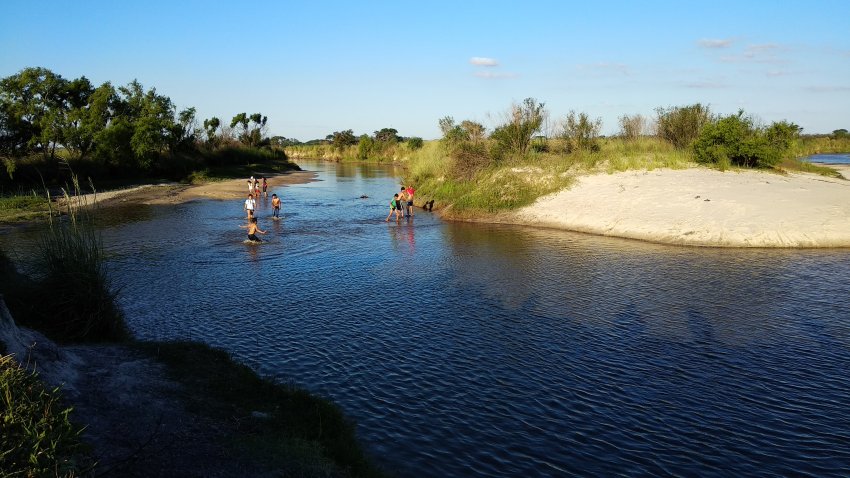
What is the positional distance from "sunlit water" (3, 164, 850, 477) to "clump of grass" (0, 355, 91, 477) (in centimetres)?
397

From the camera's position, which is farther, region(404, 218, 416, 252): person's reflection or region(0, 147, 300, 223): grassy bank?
region(0, 147, 300, 223): grassy bank

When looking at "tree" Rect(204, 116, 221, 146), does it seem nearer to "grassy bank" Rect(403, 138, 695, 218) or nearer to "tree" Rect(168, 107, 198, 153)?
"tree" Rect(168, 107, 198, 153)

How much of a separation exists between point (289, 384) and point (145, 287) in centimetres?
992

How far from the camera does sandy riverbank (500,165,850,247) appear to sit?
23.3m

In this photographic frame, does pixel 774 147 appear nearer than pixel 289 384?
No

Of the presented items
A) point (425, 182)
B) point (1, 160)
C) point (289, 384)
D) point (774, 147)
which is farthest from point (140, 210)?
point (774, 147)

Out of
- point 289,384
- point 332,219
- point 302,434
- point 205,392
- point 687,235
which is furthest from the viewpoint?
point 332,219

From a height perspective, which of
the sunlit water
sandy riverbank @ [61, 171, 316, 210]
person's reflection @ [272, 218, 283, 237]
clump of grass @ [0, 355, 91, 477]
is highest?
sandy riverbank @ [61, 171, 316, 210]

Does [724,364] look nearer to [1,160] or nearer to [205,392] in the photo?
[205,392]

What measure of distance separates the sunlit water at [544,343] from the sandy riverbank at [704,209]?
5.33ft

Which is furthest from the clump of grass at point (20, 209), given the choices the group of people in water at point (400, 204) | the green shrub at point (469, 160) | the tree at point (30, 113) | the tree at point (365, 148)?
the tree at point (365, 148)

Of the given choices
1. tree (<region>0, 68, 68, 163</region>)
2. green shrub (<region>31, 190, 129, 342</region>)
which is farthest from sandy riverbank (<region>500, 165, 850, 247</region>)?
tree (<region>0, 68, 68, 163</region>)

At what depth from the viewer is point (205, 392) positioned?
8.56 meters

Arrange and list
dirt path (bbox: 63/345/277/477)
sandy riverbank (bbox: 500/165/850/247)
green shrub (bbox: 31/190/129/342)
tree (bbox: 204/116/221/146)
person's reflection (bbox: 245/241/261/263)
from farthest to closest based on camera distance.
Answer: tree (bbox: 204/116/221/146) < sandy riverbank (bbox: 500/165/850/247) < person's reflection (bbox: 245/241/261/263) < green shrub (bbox: 31/190/129/342) < dirt path (bbox: 63/345/277/477)
